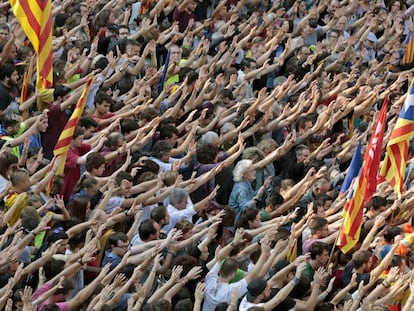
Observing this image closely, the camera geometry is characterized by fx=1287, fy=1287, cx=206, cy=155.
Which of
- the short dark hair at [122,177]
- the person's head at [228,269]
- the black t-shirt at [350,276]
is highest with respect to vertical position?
the short dark hair at [122,177]

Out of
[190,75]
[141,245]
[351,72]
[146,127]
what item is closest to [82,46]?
[190,75]

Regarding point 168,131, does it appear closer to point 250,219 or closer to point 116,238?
point 250,219

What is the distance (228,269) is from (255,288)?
0.37m

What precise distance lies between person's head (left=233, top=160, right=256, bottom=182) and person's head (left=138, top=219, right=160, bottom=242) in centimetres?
218

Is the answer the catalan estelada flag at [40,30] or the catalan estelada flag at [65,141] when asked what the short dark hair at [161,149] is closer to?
the catalan estelada flag at [65,141]

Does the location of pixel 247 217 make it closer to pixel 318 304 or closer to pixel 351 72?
pixel 318 304

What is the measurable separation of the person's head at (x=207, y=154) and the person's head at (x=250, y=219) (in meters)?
1.25

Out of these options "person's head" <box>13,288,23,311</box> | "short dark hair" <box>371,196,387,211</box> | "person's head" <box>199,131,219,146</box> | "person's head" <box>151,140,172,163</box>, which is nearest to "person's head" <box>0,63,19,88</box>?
"person's head" <box>151,140,172,163</box>

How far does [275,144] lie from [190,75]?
4.65ft

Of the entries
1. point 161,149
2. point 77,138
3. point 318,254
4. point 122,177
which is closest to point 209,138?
point 161,149

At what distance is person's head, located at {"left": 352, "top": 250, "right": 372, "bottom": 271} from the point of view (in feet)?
36.8

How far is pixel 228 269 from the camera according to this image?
33.2ft

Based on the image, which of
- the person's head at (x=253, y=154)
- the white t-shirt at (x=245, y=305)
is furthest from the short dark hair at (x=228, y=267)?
the person's head at (x=253, y=154)

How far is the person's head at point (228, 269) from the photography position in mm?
10125
